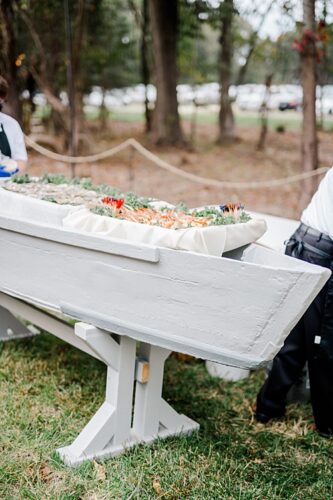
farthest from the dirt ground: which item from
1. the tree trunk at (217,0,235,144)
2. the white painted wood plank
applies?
the white painted wood plank

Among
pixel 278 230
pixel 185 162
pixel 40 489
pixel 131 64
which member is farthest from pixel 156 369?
pixel 131 64

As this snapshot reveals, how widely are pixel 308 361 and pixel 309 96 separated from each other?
16.0 ft

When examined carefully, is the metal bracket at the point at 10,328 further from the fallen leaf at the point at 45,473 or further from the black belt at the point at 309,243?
the black belt at the point at 309,243

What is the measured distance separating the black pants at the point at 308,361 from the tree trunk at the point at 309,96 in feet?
14.6

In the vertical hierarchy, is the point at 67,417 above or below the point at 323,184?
below

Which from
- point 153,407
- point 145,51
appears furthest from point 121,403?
point 145,51

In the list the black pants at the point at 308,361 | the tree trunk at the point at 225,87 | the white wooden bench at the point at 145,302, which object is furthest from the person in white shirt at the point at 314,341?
the tree trunk at the point at 225,87

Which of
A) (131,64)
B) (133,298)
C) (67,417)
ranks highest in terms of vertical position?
(131,64)

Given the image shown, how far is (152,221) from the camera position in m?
3.00

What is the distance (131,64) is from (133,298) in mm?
23069

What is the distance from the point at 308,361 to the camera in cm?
339

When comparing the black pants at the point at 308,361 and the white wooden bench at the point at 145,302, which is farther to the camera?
the black pants at the point at 308,361

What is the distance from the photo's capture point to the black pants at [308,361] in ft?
10.6

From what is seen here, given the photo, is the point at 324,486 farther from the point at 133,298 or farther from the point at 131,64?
the point at 131,64
